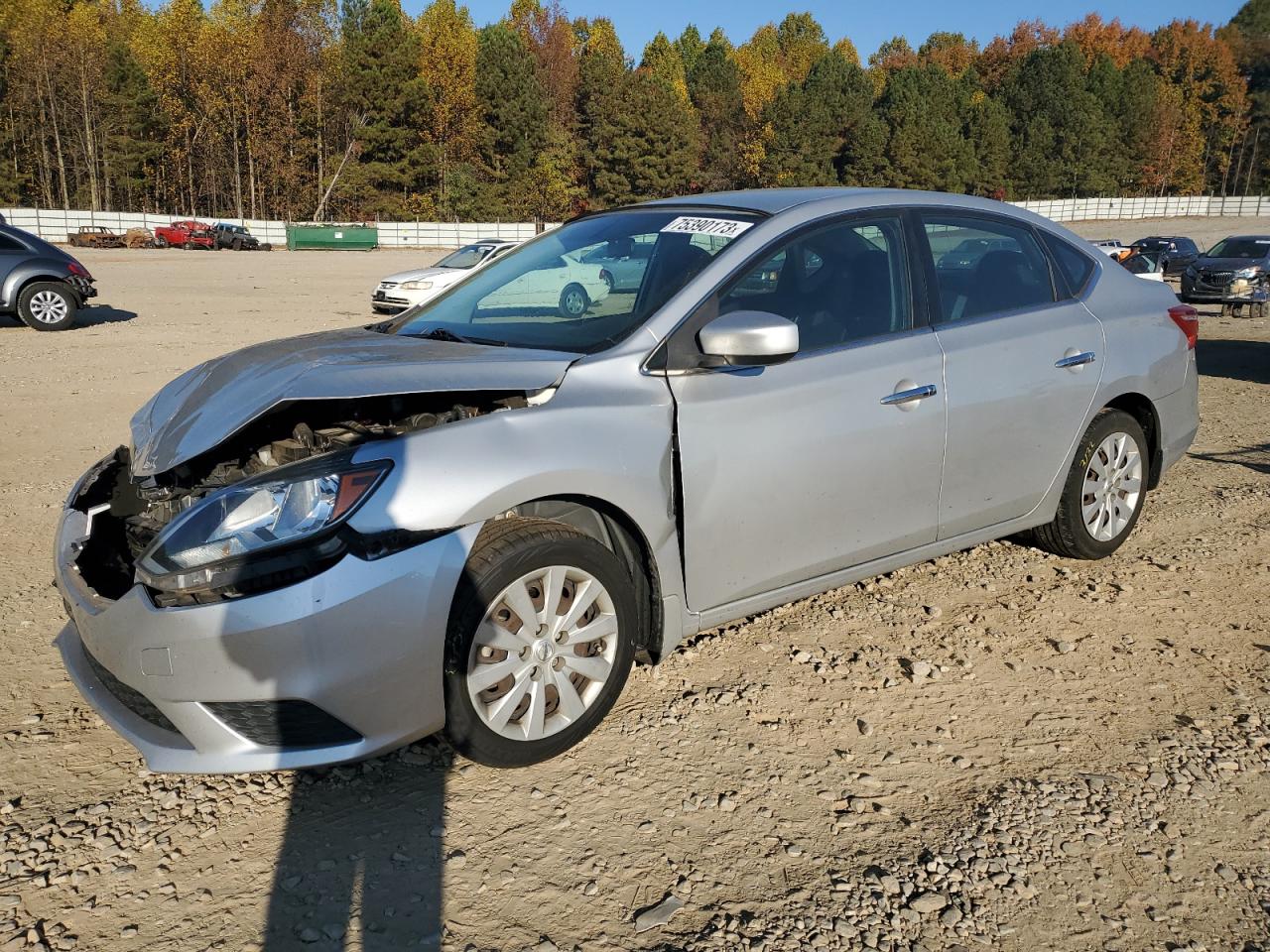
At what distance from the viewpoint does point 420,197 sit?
6950cm

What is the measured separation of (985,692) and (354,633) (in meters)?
2.24

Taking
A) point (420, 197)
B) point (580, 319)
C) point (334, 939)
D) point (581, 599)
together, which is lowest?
point (334, 939)

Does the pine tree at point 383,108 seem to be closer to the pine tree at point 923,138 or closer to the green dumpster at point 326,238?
the green dumpster at point 326,238

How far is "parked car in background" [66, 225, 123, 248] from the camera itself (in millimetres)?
48156

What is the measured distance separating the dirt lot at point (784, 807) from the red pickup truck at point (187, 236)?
49.8 meters

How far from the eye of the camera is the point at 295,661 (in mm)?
2688

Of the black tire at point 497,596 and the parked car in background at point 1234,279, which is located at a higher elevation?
the parked car in background at point 1234,279

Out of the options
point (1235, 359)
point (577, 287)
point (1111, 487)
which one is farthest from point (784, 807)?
point (1235, 359)

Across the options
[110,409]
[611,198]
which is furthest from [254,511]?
[611,198]

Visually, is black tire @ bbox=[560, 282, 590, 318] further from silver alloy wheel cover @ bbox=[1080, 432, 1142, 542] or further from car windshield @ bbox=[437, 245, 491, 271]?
car windshield @ bbox=[437, 245, 491, 271]

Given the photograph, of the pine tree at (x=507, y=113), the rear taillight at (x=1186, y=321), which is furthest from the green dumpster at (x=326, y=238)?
the rear taillight at (x=1186, y=321)

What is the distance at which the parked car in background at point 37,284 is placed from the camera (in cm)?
1481

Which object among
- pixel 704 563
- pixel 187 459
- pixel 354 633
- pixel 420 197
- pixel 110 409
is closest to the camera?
pixel 354 633

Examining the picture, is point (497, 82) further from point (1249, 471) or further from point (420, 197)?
point (1249, 471)
